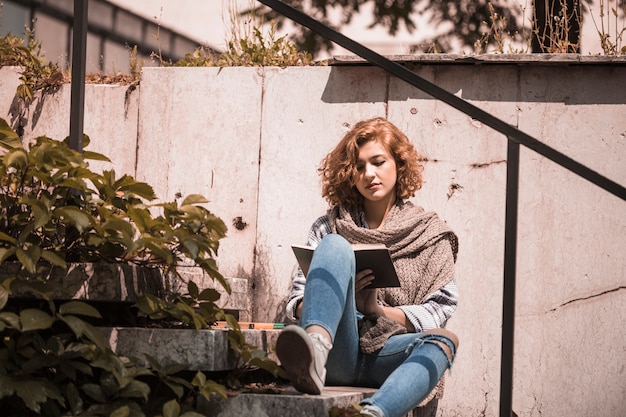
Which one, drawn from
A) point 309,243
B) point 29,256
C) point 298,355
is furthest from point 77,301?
point 309,243

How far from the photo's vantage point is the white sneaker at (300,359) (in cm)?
262

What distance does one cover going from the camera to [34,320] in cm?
238

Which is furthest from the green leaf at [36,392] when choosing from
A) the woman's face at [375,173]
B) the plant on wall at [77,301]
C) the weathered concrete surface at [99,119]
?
the weathered concrete surface at [99,119]

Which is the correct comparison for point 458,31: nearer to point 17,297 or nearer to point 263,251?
point 263,251

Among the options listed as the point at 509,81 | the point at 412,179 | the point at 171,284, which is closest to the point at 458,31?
the point at 509,81

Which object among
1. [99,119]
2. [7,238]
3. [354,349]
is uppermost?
[99,119]

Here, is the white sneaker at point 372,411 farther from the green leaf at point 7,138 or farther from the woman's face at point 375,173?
the green leaf at point 7,138

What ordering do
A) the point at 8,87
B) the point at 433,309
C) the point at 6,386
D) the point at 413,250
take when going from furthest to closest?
the point at 8,87 < the point at 413,250 < the point at 433,309 < the point at 6,386

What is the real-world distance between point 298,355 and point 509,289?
62 centimetres

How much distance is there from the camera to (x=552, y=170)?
422 cm

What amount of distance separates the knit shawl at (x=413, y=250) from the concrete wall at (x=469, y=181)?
2.08ft

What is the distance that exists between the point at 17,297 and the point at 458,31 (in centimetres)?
765

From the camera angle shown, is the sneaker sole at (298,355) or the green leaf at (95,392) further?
the sneaker sole at (298,355)

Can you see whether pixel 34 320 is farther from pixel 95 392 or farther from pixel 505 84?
pixel 505 84
